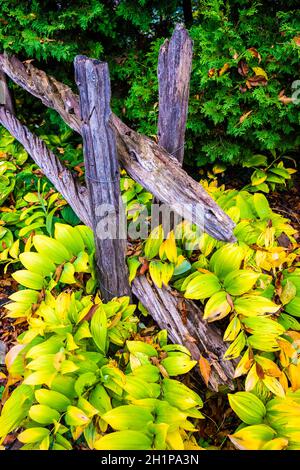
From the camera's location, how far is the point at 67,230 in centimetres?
256

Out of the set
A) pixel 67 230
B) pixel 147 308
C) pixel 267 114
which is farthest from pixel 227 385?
pixel 267 114

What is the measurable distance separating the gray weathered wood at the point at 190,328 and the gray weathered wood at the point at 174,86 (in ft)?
2.93

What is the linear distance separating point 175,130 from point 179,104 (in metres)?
0.15

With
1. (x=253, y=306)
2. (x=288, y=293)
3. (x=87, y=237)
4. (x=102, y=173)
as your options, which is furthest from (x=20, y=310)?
(x=288, y=293)

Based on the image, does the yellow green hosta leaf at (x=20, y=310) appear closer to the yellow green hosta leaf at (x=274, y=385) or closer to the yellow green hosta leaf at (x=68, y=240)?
the yellow green hosta leaf at (x=68, y=240)

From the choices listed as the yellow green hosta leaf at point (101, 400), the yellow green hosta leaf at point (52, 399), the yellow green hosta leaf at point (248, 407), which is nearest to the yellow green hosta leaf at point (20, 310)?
the yellow green hosta leaf at point (52, 399)

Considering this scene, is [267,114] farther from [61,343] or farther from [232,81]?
[61,343]

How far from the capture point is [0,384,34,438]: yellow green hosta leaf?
1917 millimetres

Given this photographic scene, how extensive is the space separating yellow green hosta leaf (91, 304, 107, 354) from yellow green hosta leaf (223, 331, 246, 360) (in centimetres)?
71

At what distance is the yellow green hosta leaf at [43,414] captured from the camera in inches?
72.0

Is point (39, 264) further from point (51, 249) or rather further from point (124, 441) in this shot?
point (124, 441)

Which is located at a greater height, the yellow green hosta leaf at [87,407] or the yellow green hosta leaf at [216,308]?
the yellow green hosta leaf at [216,308]

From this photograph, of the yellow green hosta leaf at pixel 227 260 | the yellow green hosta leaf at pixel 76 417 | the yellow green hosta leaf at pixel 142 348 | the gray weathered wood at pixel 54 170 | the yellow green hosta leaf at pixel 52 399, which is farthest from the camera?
the gray weathered wood at pixel 54 170

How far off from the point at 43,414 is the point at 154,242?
1200mm
